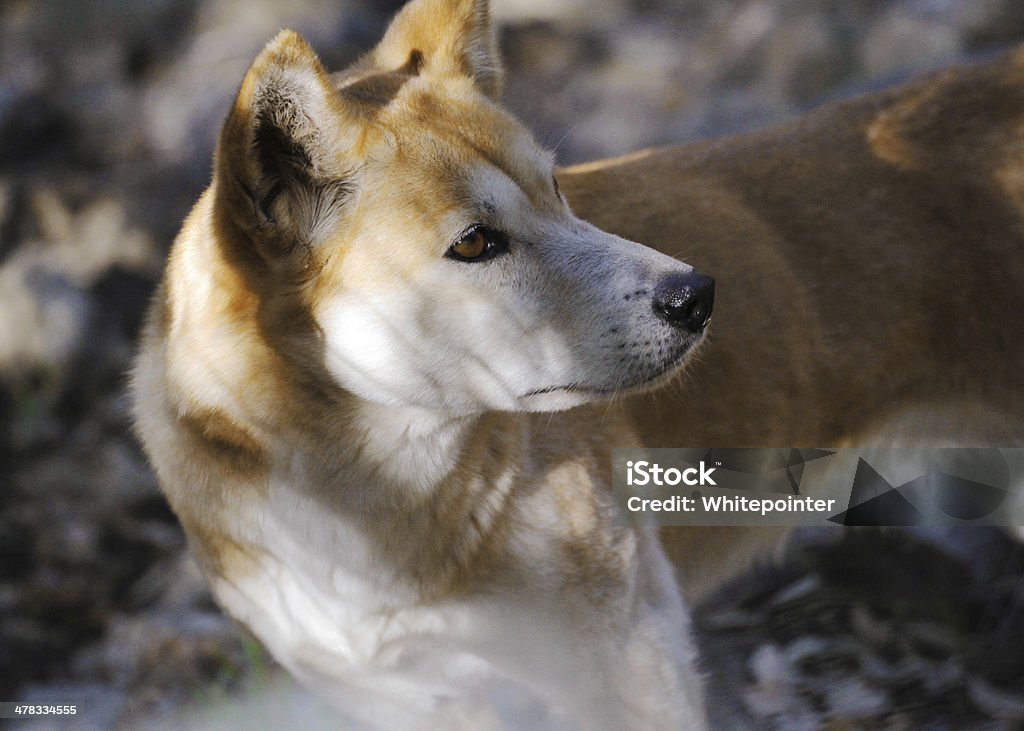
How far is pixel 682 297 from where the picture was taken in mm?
1819

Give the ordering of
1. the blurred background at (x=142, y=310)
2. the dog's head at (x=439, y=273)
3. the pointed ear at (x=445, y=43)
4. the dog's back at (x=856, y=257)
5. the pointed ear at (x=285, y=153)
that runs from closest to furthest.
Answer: the pointed ear at (x=285, y=153), the dog's head at (x=439, y=273), the pointed ear at (x=445, y=43), the dog's back at (x=856, y=257), the blurred background at (x=142, y=310)

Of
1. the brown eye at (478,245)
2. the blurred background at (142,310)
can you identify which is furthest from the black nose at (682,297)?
the blurred background at (142,310)

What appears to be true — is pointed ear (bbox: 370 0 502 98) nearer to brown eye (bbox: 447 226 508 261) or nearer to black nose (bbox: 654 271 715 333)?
brown eye (bbox: 447 226 508 261)

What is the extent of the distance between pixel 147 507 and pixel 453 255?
2.26 metres

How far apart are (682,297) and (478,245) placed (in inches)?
14.3

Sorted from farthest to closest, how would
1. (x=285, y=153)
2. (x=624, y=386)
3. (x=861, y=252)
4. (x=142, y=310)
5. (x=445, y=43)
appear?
(x=142, y=310)
(x=861, y=252)
(x=445, y=43)
(x=624, y=386)
(x=285, y=153)

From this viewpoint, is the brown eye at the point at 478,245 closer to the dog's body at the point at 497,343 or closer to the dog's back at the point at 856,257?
the dog's body at the point at 497,343

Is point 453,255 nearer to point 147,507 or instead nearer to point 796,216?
point 796,216

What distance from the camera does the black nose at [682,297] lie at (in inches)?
71.7

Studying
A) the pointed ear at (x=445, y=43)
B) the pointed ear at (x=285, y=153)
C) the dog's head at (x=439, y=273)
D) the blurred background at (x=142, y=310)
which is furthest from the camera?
the blurred background at (x=142, y=310)

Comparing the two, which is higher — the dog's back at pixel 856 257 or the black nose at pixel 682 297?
the dog's back at pixel 856 257

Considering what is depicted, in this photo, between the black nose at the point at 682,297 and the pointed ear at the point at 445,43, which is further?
the pointed ear at the point at 445,43

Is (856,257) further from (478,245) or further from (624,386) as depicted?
(478,245)

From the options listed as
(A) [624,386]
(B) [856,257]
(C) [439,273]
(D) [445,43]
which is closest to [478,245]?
(C) [439,273]
